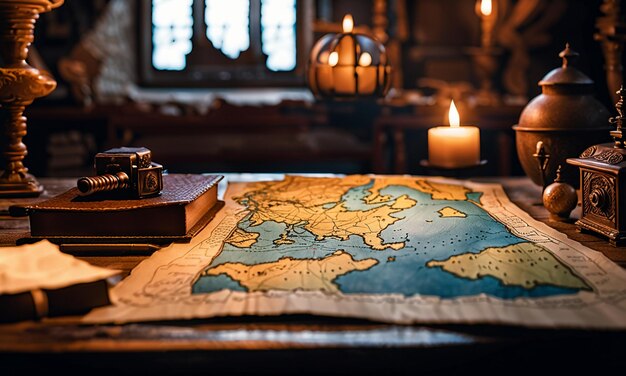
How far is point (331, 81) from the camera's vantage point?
231 cm

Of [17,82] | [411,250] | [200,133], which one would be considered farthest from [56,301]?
[200,133]

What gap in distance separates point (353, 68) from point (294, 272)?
1.26m

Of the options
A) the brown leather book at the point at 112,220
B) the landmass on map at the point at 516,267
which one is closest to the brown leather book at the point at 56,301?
the brown leather book at the point at 112,220

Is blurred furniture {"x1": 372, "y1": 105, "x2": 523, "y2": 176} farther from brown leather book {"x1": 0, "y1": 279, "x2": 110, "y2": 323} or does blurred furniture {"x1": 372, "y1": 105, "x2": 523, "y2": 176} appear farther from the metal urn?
brown leather book {"x1": 0, "y1": 279, "x2": 110, "y2": 323}

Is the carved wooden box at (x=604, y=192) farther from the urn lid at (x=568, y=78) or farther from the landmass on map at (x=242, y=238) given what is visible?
the landmass on map at (x=242, y=238)

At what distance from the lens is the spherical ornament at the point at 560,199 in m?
1.50

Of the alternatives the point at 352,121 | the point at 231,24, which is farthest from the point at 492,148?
the point at 231,24

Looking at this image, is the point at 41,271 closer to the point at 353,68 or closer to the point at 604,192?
the point at 604,192

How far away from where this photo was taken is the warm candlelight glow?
225 centimetres

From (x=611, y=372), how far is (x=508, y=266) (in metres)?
0.26

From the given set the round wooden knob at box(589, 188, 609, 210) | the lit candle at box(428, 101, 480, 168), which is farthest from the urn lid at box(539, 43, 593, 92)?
the round wooden knob at box(589, 188, 609, 210)

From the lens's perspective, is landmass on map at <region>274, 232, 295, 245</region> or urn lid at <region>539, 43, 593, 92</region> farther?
urn lid at <region>539, 43, 593, 92</region>

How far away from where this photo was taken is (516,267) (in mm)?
1108

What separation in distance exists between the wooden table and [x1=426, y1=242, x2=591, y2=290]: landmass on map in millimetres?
161
